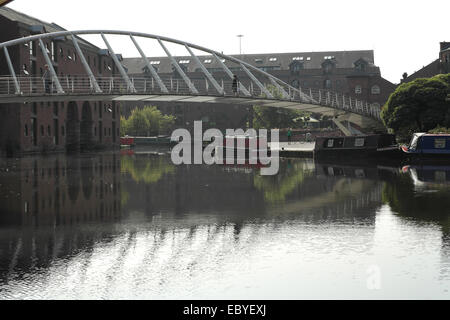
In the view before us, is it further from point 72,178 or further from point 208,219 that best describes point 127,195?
point 72,178

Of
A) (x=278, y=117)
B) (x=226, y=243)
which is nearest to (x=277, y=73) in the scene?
(x=278, y=117)

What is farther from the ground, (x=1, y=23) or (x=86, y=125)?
(x=1, y=23)

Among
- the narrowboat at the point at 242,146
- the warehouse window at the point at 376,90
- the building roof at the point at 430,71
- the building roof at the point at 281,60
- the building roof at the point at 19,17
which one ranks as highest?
the building roof at the point at 281,60

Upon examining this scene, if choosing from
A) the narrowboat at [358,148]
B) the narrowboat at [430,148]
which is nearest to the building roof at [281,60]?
the narrowboat at [358,148]

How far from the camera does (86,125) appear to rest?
69188 millimetres

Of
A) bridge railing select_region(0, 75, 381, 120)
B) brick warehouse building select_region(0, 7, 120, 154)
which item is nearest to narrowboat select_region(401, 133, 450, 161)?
bridge railing select_region(0, 75, 381, 120)

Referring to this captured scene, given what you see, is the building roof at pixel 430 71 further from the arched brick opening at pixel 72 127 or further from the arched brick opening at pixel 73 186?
the arched brick opening at pixel 73 186

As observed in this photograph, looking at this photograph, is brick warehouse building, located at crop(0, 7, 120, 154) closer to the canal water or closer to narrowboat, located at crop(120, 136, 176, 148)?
narrowboat, located at crop(120, 136, 176, 148)

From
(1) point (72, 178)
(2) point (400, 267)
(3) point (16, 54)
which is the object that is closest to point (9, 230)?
(2) point (400, 267)

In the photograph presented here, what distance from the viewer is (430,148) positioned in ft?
111

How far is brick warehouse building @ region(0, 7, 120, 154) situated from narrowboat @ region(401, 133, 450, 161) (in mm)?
24524

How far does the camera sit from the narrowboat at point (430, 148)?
109ft

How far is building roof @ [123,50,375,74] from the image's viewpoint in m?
113
